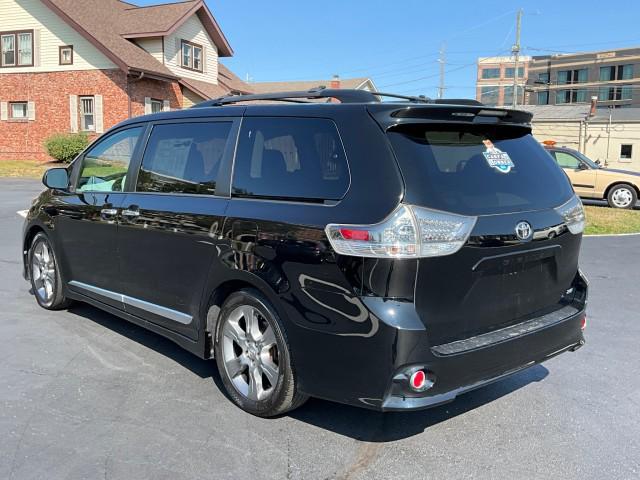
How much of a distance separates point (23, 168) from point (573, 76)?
284 feet

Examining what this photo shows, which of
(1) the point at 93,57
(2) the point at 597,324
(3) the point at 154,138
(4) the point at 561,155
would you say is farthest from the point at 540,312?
(1) the point at 93,57

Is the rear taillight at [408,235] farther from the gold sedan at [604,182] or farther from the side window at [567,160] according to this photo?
the side window at [567,160]

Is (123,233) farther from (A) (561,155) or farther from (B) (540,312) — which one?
(A) (561,155)

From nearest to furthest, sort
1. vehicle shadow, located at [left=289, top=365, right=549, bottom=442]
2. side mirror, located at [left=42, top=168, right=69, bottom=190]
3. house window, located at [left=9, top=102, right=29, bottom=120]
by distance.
A: vehicle shadow, located at [left=289, top=365, right=549, bottom=442] < side mirror, located at [left=42, top=168, right=69, bottom=190] < house window, located at [left=9, top=102, right=29, bottom=120]

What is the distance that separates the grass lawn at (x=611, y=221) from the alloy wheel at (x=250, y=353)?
32.9 ft

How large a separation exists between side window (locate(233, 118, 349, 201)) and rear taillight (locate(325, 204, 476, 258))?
31 cm

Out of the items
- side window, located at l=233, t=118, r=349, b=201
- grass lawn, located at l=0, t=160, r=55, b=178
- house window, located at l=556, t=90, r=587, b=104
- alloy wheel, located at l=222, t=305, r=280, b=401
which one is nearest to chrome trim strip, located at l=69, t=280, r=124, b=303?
alloy wheel, located at l=222, t=305, r=280, b=401

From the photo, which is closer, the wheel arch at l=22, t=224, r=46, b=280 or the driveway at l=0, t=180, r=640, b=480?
the driveway at l=0, t=180, r=640, b=480

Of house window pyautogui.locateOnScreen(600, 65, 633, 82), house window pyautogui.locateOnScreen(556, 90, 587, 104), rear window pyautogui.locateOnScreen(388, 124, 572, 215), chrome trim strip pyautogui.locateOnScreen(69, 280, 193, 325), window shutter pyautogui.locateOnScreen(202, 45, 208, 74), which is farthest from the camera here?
house window pyautogui.locateOnScreen(556, 90, 587, 104)

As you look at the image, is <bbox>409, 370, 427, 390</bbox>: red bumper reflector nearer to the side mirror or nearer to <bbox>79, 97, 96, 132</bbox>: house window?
the side mirror

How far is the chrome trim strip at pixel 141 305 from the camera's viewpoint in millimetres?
4276

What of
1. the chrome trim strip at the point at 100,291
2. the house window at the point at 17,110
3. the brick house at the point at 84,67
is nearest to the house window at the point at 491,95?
the brick house at the point at 84,67

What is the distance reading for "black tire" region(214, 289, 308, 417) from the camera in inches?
139

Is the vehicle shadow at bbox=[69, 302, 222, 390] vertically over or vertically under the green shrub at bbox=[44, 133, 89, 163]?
under
